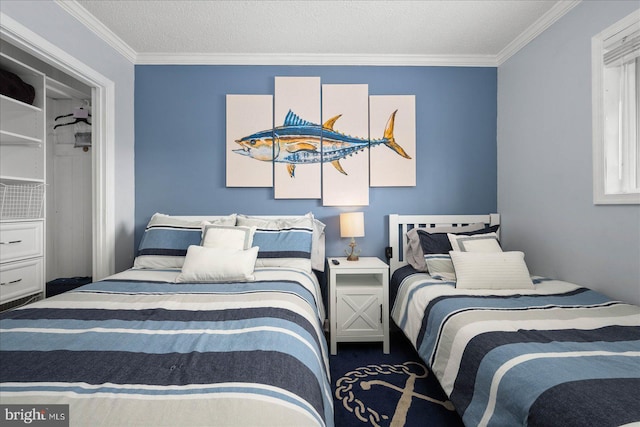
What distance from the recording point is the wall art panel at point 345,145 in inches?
114

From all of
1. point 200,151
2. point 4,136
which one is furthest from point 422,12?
point 4,136

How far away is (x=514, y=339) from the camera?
1298 mm

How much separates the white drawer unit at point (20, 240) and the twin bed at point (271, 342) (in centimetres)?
92

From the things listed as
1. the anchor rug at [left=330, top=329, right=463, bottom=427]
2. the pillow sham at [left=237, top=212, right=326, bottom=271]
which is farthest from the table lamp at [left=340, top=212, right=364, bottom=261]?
the anchor rug at [left=330, top=329, right=463, bottom=427]

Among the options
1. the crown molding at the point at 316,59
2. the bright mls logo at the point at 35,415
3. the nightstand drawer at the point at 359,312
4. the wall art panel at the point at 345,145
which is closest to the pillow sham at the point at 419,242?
the nightstand drawer at the point at 359,312

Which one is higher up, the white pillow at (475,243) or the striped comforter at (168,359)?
the white pillow at (475,243)

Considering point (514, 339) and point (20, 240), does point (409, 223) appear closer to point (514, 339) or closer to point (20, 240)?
point (514, 339)

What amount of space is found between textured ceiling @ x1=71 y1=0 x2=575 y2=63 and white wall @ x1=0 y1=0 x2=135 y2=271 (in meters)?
0.17

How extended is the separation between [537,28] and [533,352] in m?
2.45

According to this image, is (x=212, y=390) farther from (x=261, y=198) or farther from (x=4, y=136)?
(x=4, y=136)

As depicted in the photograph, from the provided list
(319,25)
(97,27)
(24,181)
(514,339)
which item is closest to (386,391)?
(514,339)

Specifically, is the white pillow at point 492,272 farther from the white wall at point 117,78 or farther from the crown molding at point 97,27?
the crown molding at point 97,27

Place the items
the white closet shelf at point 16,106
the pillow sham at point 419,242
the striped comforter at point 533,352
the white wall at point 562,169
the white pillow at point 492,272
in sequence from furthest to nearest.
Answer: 1. the pillow sham at point 419,242
2. the white closet shelf at point 16,106
3. the white pillow at point 492,272
4. the white wall at point 562,169
5. the striped comforter at point 533,352

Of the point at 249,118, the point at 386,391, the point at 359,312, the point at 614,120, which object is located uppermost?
the point at 249,118
